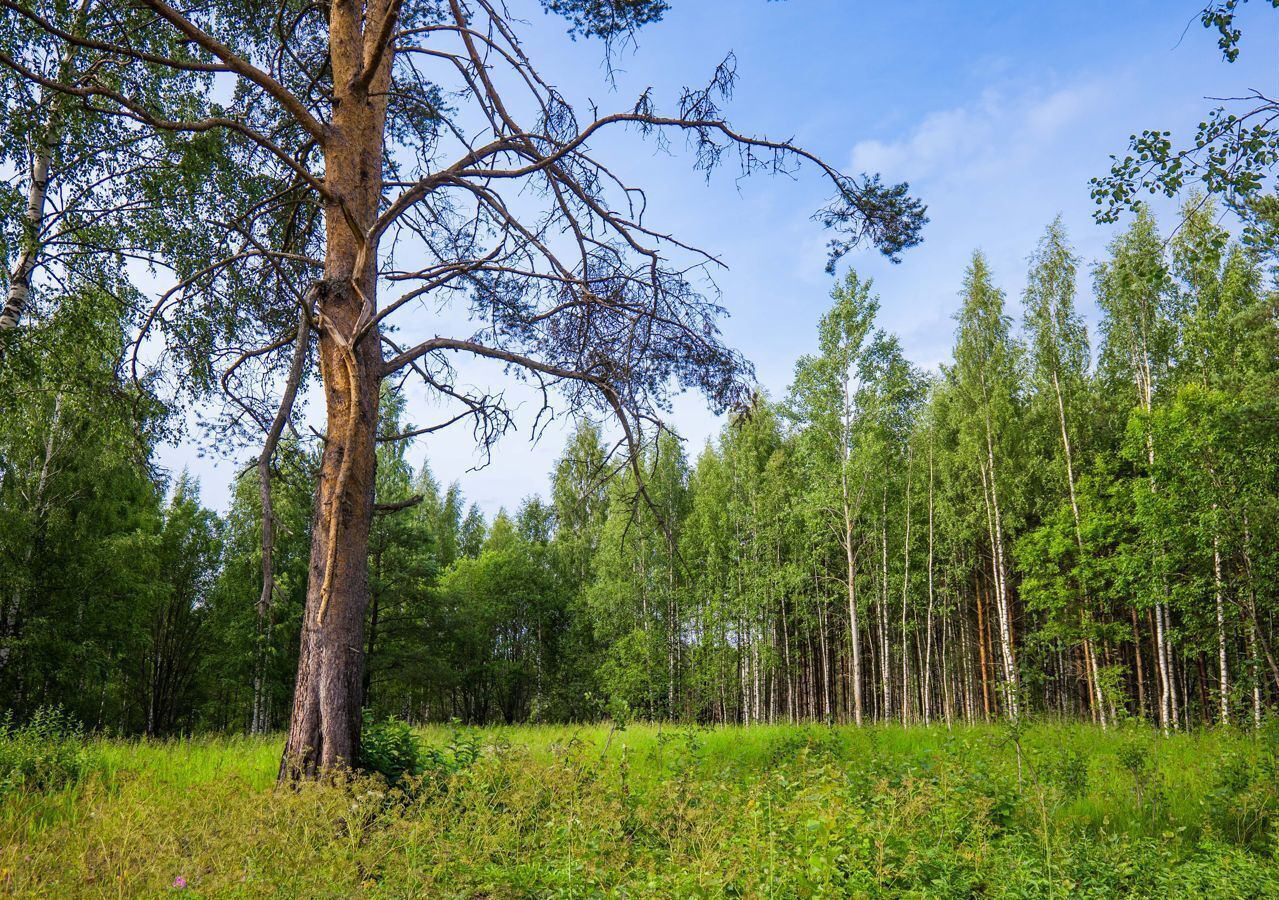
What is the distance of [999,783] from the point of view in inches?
228

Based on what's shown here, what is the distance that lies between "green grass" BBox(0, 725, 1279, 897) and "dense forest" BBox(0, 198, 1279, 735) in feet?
7.22

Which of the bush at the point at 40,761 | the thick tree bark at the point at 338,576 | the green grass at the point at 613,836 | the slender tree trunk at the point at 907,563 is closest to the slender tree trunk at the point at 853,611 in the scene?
the slender tree trunk at the point at 907,563

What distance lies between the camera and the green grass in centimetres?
296

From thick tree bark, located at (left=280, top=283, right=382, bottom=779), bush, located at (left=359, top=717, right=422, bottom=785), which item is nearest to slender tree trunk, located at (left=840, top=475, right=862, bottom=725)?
bush, located at (left=359, top=717, right=422, bottom=785)

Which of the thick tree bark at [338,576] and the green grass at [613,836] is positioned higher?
the thick tree bark at [338,576]

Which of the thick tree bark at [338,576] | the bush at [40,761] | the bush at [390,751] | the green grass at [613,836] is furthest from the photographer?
the bush at [40,761]

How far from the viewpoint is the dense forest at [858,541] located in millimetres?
14039

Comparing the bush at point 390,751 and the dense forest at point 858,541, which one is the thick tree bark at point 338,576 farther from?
the dense forest at point 858,541

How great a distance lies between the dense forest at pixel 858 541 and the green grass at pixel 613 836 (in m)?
2.20

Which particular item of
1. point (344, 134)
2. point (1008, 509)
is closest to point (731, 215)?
point (344, 134)

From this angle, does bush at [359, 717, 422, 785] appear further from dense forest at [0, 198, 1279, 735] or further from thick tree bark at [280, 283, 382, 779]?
dense forest at [0, 198, 1279, 735]

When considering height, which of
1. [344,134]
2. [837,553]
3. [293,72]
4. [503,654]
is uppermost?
[293,72]

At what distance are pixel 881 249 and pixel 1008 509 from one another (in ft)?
51.7

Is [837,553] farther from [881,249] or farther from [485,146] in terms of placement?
[485,146]
